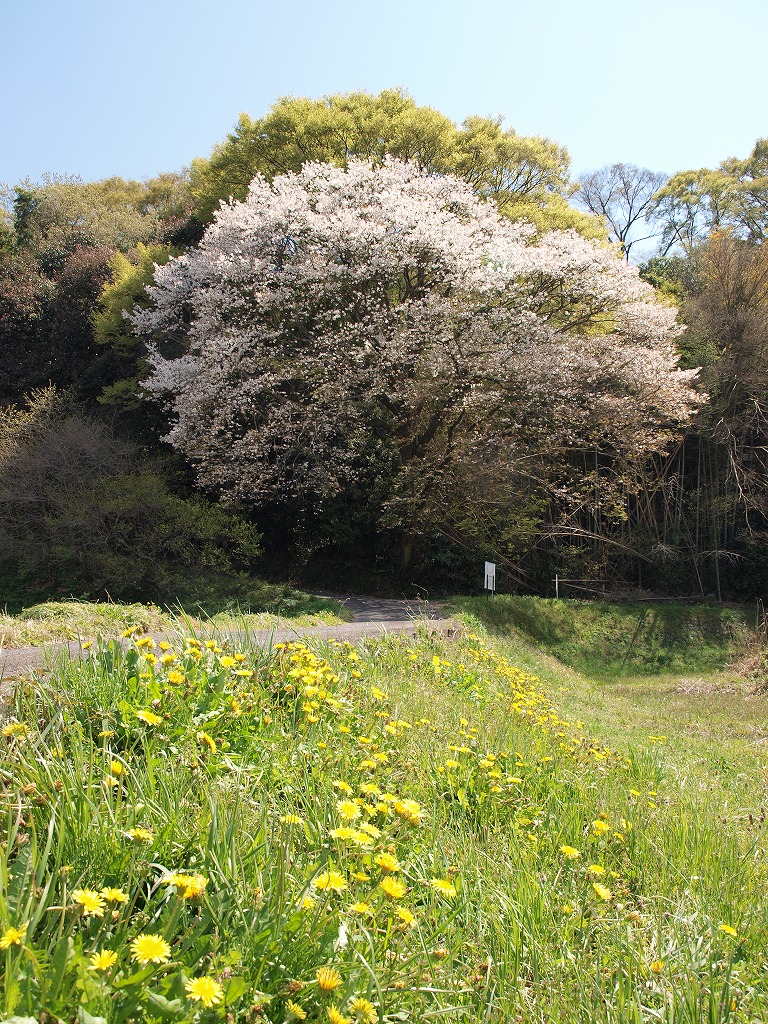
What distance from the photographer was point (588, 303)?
14141 millimetres

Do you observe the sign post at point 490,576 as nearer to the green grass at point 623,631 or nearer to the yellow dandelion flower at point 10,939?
the green grass at point 623,631

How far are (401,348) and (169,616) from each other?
27.1 feet

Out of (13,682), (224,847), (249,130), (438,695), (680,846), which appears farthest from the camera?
(249,130)

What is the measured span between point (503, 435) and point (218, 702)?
1241 cm

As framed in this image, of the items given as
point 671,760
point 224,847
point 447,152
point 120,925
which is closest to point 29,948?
point 120,925

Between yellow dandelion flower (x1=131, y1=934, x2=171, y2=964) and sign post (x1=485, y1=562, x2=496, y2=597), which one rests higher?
sign post (x1=485, y1=562, x2=496, y2=597)

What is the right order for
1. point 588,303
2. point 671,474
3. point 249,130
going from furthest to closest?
point 249,130
point 671,474
point 588,303

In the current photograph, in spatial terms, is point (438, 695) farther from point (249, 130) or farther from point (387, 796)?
point (249, 130)

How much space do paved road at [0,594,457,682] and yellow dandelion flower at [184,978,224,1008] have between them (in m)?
1.95

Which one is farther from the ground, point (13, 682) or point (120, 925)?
point (13, 682)

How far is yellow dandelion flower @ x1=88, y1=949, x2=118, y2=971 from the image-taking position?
1.29m

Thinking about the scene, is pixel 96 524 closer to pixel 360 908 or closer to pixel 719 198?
pixel 360 908

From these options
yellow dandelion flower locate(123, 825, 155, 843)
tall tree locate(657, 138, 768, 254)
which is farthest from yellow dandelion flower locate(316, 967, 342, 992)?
tall tree locate(657, 138, 768, 254)

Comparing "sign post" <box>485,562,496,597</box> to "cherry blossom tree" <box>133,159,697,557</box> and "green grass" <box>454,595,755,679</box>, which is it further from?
"cherry blossom tree" <box>133,159,697,557</box>
